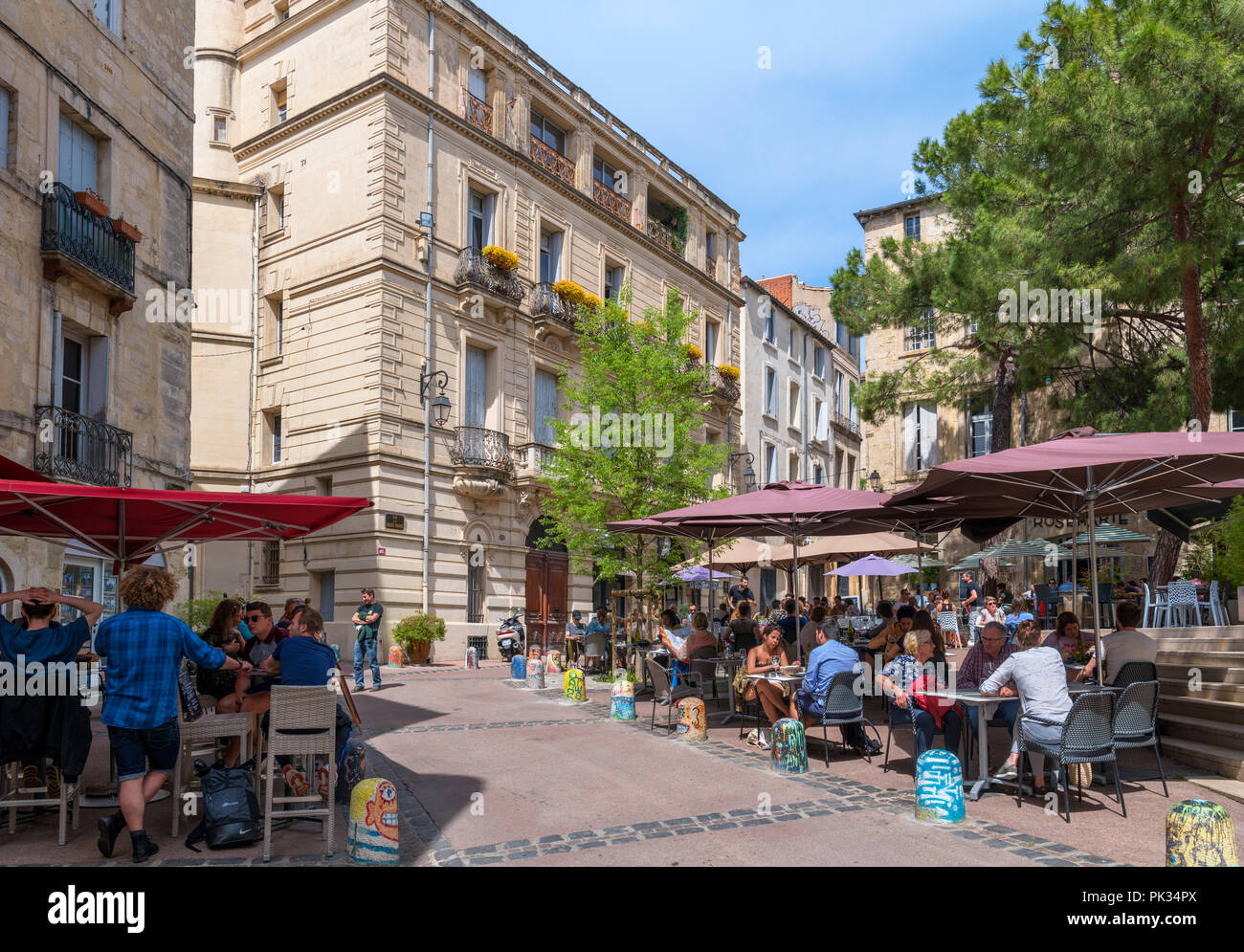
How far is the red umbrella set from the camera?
22.1ft

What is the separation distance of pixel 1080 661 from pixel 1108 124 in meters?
7.26

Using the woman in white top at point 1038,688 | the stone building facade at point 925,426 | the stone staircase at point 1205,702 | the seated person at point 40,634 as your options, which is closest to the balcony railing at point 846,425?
the stone building facade at point 925,426

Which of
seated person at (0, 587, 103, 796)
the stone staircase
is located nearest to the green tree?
the stone staircase

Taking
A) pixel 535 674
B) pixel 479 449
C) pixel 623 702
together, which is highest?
pixel 479 449

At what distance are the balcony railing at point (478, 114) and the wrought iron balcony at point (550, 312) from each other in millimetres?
4387

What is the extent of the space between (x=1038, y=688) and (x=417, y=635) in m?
15.8

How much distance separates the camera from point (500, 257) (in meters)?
24.3

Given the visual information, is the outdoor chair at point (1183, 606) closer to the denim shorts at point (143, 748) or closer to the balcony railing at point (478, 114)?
the denim shorts at point (143, 748)

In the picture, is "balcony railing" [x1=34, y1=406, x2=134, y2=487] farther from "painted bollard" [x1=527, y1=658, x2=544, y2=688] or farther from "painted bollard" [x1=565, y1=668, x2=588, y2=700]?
"painted bollard" [x1=527, y1=658, x2=544, y2=688]

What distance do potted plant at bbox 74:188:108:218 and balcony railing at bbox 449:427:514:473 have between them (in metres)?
10.5

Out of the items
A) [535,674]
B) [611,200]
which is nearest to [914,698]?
[535,674]

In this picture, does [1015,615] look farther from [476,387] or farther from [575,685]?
[476,387]

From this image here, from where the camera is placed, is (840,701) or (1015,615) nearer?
(840,701)

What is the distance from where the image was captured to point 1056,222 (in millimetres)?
14656
